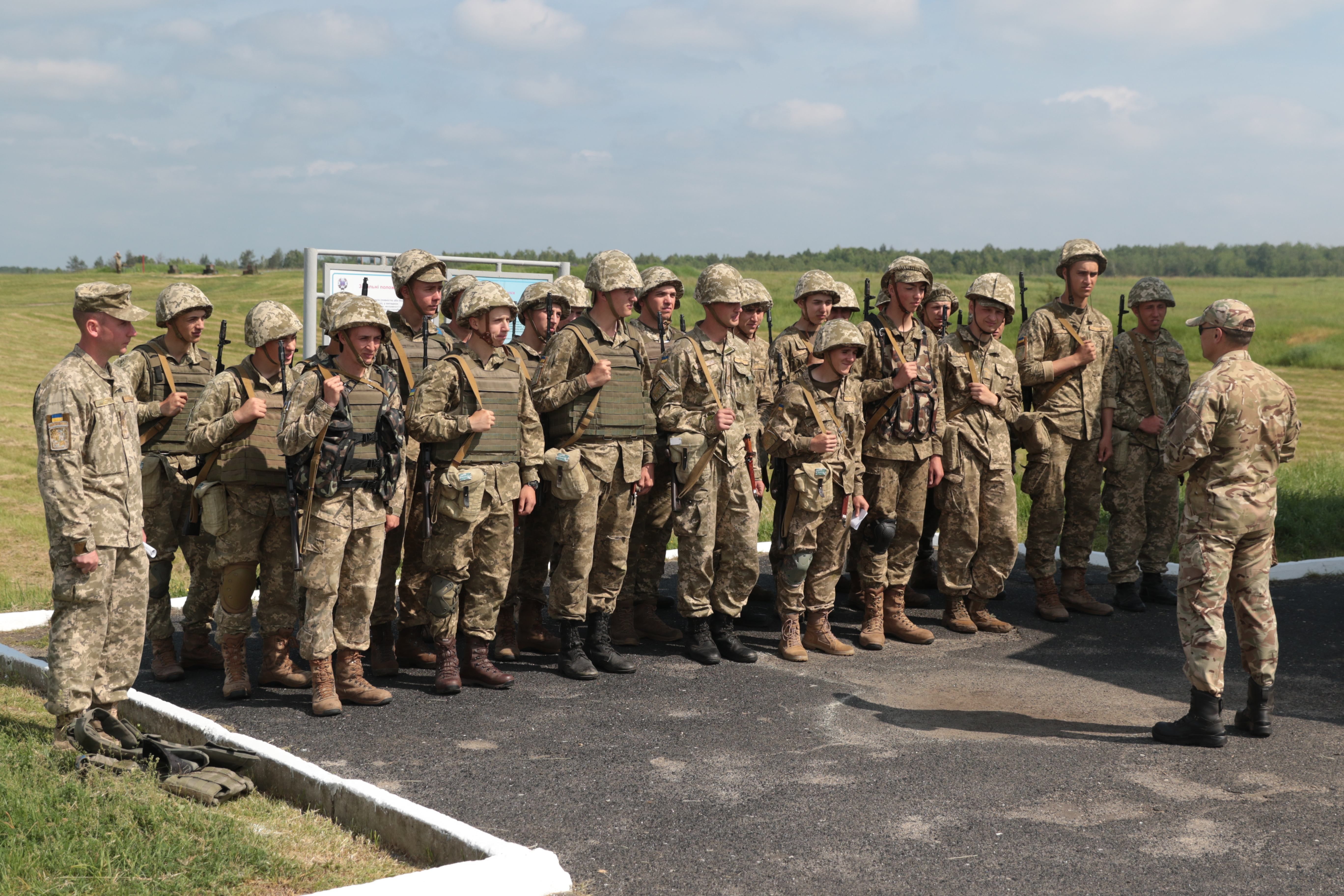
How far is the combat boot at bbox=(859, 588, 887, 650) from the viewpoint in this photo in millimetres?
8586

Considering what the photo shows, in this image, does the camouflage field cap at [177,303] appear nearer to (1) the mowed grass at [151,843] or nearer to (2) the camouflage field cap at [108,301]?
(2) the camouflage field cap at [108,301]

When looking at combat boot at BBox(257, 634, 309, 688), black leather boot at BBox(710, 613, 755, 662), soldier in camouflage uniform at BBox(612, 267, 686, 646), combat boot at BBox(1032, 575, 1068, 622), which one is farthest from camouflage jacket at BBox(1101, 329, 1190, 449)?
combat boot at BBox(257, 634, 309, 688)

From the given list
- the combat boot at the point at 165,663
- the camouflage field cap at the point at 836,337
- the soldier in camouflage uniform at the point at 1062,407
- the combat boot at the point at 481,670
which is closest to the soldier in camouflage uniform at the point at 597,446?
the combat boot at the point at 481,670

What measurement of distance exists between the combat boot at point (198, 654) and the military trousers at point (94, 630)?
179 centimetres

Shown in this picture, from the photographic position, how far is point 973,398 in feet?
29.0

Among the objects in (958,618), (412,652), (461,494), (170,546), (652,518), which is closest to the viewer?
(461,494)

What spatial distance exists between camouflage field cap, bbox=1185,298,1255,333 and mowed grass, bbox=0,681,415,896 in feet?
16.3

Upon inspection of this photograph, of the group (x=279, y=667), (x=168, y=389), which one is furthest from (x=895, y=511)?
(x=168, y=389)

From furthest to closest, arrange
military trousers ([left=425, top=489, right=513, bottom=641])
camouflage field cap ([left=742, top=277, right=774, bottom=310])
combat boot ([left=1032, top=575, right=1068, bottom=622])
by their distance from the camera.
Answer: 1. combat boot ([left=1032, top=575, right=1068, bottom=622])
2. camouflage field cap ([left=742, top=277, right=774, bottom=310])
3. military trousers ([left=425, top=489, right=513, bottom=641])

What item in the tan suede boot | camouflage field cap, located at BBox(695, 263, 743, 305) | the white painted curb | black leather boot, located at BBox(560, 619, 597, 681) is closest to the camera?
the white painted curb

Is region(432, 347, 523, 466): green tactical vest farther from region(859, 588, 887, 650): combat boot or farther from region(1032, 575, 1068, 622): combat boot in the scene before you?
region(1032, 575, 1068, 622): combat boot

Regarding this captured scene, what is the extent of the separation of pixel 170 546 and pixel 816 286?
4748mm

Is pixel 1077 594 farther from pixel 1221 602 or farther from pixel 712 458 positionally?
pixel 712 458

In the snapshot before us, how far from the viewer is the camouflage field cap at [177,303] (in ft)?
24.2
